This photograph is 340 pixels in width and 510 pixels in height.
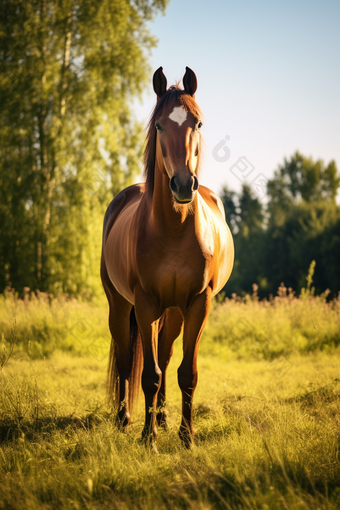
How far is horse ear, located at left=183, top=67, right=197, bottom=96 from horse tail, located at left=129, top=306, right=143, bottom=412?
2344mm

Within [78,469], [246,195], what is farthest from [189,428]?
[246,195]

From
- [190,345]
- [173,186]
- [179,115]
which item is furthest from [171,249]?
[179,115]

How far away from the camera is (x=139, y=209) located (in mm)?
3287

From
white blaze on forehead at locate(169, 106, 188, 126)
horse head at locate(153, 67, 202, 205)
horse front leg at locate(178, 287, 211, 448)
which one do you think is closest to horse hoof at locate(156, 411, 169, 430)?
horse front leg at locate(178, 287, 211, 448)

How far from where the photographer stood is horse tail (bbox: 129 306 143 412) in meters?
3.85

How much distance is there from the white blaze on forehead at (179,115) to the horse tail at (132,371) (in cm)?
Answer: 225

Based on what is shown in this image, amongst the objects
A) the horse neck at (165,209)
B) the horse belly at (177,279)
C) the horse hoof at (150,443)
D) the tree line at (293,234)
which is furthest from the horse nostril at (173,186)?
the tree line at (293,234)

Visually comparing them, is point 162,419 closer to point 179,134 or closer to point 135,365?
point 135,365

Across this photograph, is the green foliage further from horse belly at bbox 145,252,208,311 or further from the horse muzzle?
the horse muzzle

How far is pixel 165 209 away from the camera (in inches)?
114

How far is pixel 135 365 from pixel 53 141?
8.56 m

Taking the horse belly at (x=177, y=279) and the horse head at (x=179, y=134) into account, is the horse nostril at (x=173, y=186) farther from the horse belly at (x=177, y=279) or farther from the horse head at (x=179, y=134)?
the horse belly at (x=177, y=279)

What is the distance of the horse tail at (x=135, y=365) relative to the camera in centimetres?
385

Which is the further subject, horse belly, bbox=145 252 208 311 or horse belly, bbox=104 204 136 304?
horse belly, bbox=104 204 136 304
